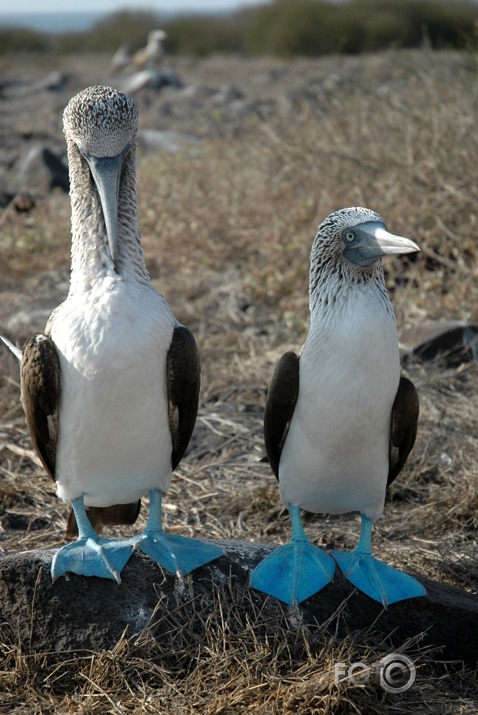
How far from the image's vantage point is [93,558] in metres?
2.73

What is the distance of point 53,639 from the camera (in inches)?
Result: 104

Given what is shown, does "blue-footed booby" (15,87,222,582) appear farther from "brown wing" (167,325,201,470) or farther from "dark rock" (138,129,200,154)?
"dark rock" (138,129,200,154)

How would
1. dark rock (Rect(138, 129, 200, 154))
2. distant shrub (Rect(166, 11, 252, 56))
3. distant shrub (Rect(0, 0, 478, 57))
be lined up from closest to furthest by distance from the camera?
dark rock (Rect(138, 129, 200, 154)) → distant shrub (Rect(0, 0, 478, 57)) → distant shrub (Rect(166, 11, 252, 56))

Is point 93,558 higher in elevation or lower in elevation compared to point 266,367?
higher

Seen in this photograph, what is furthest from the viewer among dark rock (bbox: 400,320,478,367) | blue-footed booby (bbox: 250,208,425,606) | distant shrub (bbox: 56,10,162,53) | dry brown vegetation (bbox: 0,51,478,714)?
distant shrub (bbox: 56,10,162,53)

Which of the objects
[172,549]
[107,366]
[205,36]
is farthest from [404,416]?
→ [205,36]

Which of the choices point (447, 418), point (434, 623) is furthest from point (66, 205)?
point (434, 623)

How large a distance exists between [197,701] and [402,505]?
1693 millimetres

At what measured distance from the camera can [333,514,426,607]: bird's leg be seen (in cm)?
275

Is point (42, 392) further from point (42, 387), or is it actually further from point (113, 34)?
point (113, 34)

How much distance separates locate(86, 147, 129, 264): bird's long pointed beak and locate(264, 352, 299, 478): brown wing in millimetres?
687

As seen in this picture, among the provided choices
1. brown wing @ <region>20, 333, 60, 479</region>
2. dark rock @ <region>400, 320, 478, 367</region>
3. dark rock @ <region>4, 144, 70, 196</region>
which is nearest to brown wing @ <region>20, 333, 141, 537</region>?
brown wing @ <region>20, 333, 60, 479</region>

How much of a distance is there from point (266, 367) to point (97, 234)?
8.03 ft

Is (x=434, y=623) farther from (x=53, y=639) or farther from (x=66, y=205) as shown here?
(x=66, y=205)
